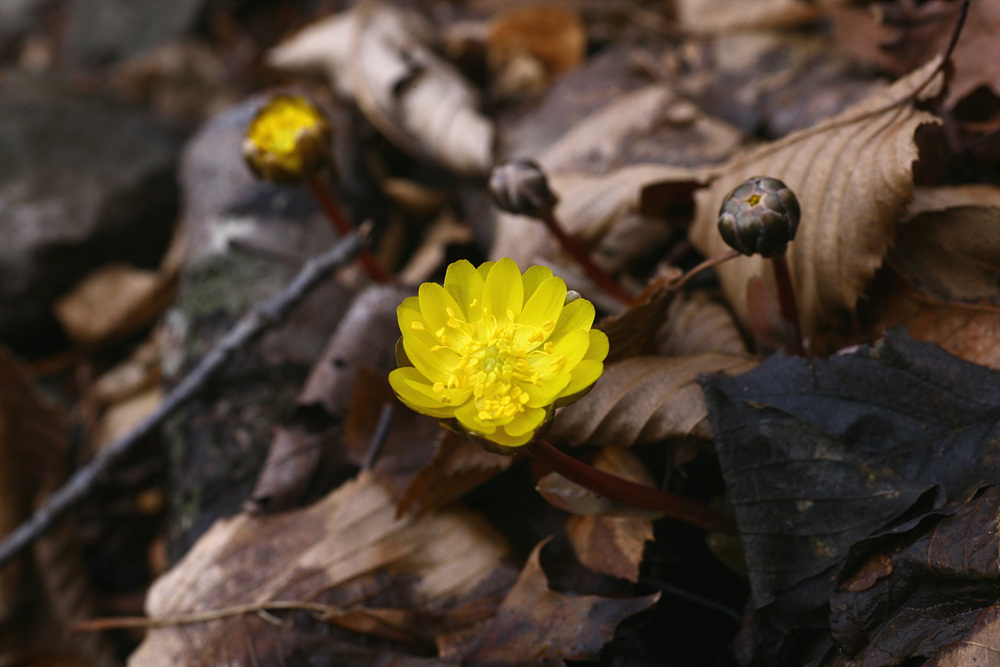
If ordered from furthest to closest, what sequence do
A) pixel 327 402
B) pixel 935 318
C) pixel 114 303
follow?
pixel 114 303
pixel 327 402
pixel 935 318

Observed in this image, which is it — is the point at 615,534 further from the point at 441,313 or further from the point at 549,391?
the point at 441,313

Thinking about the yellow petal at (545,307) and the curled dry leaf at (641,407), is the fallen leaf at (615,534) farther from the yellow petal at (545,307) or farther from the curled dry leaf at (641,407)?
the yellow petal at (545,307)

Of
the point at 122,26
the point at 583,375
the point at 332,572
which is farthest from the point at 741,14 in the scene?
the point at 122,26

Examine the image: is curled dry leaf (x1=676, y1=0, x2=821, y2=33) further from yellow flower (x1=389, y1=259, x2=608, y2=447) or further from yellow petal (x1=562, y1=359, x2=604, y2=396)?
yellow petal (x1=562, y1=359, x2=604, y2=396)

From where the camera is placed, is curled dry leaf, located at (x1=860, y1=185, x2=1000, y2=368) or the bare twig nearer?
curled dry leaf, located at (x1=860, y1=185, x2=1000, y2=368)

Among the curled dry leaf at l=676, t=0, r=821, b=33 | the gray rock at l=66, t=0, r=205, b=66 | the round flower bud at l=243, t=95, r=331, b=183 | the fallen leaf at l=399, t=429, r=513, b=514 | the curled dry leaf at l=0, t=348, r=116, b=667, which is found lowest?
the curled dry leaf at l=0, t=348, r=116, b=667

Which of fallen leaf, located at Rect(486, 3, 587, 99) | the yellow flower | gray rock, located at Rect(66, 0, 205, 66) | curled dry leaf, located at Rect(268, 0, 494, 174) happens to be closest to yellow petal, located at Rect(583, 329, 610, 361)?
the yellow flower
